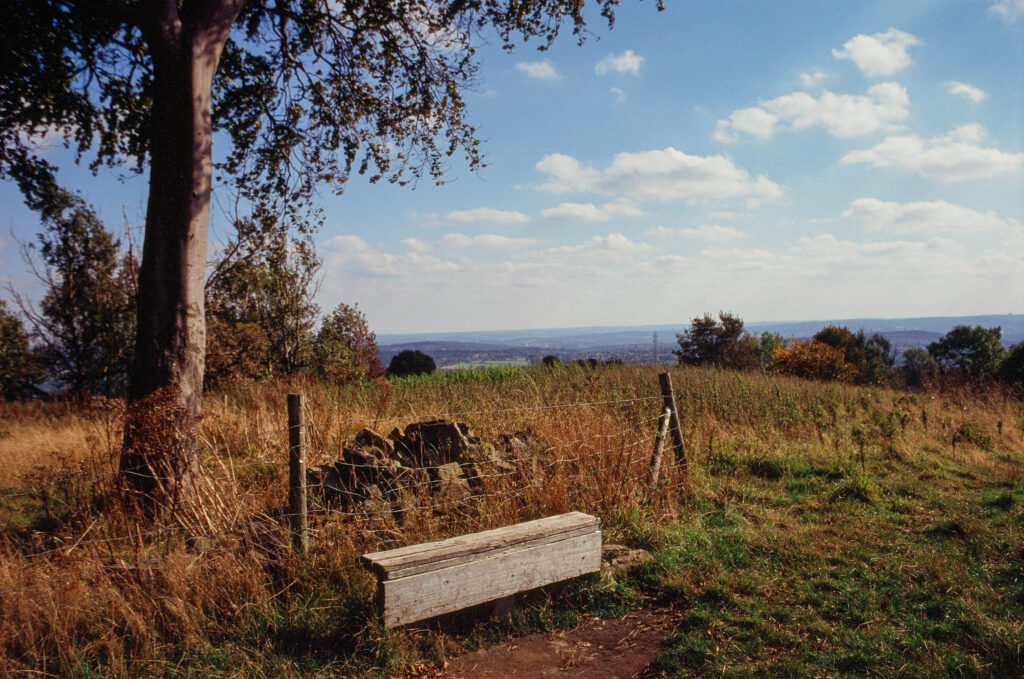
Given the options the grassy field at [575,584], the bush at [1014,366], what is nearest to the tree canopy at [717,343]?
the bush at [1014,366]

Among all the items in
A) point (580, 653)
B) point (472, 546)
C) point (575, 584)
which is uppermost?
point (472, 546)

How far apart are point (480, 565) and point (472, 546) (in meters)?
0.15

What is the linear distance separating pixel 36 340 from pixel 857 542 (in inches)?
741

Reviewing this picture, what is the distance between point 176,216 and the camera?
6.24m

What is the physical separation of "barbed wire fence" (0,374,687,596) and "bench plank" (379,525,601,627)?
812 millimetres

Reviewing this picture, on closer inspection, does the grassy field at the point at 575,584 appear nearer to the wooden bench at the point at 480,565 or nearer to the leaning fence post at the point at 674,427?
the wooden bench at the point at 480,565

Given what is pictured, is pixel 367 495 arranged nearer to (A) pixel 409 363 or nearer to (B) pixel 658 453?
(B) pixel 658 453

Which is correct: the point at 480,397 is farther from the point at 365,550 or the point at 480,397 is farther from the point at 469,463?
the point at 365,550

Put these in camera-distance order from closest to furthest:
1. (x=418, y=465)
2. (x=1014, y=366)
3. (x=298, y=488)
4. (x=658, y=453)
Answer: (x=298, y=488)
(x=418, y=465)
(x=658, y=453)
(x=1014, y=366)

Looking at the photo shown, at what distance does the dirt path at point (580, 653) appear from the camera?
12.4 feet

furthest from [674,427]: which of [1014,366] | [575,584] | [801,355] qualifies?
[1014,366]

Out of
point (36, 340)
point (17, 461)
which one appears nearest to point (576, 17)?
point (17, 461)

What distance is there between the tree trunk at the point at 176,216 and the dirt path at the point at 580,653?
3948mm

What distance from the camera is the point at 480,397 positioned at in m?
10.5
